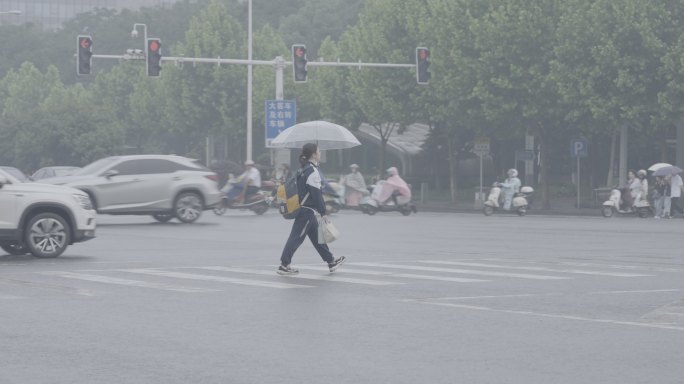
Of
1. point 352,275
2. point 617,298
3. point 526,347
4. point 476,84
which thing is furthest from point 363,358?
point 476,84


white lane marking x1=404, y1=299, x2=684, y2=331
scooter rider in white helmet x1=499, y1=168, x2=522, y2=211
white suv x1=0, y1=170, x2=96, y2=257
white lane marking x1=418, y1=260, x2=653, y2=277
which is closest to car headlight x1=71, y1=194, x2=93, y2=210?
white suv x1=0, y1=170, x2=96, y2=257

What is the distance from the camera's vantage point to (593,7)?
167 ft

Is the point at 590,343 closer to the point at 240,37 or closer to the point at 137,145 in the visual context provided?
the point at 240,37

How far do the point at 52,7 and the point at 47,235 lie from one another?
17801 centimetres

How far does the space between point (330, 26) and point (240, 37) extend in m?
24.3

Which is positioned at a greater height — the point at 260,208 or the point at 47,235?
the point at 47,235

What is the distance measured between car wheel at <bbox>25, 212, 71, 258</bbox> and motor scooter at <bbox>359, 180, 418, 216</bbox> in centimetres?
2154

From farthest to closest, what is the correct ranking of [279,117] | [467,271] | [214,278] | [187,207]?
[279,117] → [187,207] → [467,271] → [214,278]

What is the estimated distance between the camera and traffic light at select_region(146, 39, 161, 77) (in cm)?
4194

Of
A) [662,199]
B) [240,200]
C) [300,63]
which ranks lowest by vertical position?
[662,199]

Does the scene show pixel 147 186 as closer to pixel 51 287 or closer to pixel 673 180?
pixel 51 287

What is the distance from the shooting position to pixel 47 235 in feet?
→ 66.7

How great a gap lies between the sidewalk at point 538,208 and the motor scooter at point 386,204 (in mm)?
8513

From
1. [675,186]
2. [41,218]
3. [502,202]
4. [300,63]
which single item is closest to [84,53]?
[300,63]
